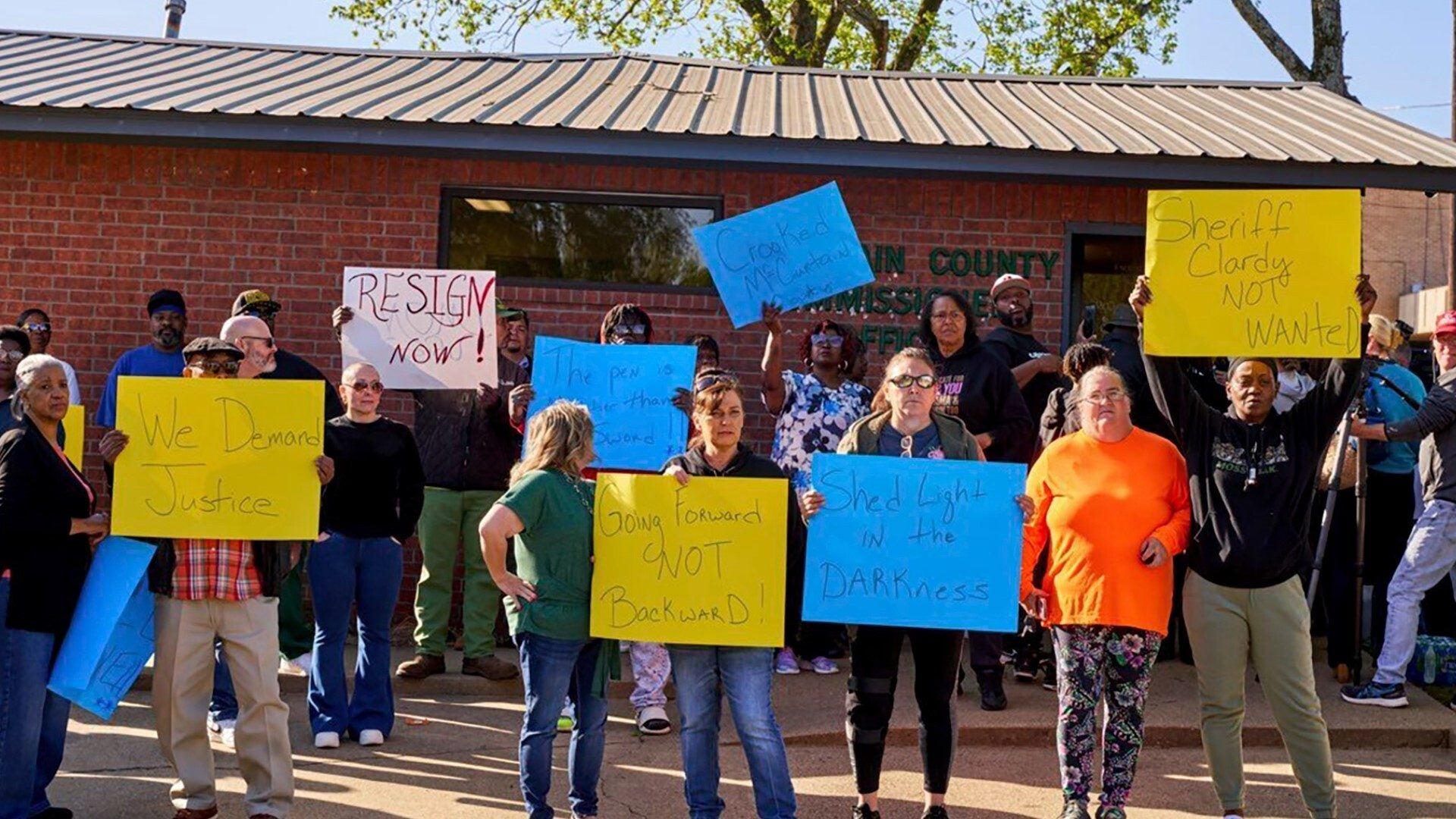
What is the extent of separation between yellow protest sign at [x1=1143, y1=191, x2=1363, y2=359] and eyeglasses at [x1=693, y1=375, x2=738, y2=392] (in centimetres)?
157

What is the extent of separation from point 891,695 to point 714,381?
4.49ft

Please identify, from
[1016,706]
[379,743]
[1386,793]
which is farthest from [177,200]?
[1386,793]

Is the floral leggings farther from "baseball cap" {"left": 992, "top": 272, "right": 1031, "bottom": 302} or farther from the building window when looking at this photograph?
the building window

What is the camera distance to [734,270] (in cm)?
712

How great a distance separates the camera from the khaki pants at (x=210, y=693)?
18.4 feet

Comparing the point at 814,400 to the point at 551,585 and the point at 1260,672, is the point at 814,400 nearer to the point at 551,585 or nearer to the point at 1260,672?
the point at 551,585

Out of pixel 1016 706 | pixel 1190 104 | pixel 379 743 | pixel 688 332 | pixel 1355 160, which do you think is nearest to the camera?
pixel 379 743

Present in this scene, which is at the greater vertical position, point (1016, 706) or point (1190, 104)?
point (1190, 104)

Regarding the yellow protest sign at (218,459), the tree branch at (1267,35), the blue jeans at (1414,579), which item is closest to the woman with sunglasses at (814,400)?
the yellow protest sign at (218,459)

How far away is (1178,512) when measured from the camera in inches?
227

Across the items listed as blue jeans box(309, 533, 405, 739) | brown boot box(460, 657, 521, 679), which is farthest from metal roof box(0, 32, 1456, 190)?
brown boot box(460, 657, 521, 679)

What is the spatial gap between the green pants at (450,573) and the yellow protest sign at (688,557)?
107 inches

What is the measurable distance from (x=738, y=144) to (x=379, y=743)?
12.4ft

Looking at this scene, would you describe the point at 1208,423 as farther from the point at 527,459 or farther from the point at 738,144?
the point at 738,144
